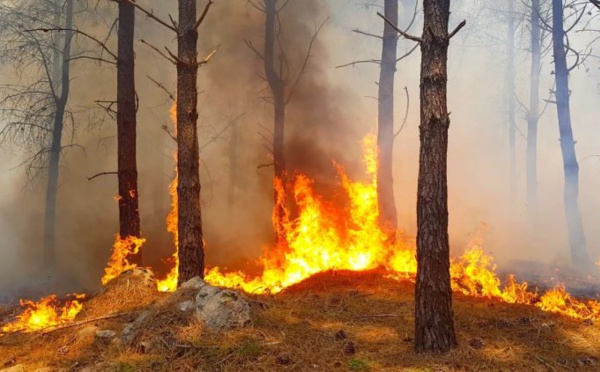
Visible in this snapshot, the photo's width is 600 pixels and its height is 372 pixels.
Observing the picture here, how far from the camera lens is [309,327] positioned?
18.2 ft

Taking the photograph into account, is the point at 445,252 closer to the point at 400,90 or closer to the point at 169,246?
the point at 169,246

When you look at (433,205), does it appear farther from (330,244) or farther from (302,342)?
(330,244)

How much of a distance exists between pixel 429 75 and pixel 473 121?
32626 millimetres

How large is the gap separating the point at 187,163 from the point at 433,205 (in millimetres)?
4521

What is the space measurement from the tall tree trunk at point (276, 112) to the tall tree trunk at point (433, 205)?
31.0 feet

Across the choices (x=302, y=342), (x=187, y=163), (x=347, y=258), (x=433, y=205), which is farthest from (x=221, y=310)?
(x=347, y=258)

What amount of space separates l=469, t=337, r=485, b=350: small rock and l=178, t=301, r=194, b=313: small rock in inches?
133

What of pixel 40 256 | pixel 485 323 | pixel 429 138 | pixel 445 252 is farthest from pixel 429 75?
pixel 40 256

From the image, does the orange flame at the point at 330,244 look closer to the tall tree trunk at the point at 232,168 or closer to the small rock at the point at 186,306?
the small rock at the point at 186,306

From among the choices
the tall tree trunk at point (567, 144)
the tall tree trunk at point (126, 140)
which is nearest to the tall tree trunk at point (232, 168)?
the tall tree trunk at point (126, 140)

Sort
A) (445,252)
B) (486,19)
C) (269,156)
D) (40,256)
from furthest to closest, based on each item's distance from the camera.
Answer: (486,19), (269,156), (40,256), (445,252)

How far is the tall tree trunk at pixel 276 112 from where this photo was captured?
14.2 m

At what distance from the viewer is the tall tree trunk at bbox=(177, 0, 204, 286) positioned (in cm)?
747

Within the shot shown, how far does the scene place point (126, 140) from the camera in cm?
913
